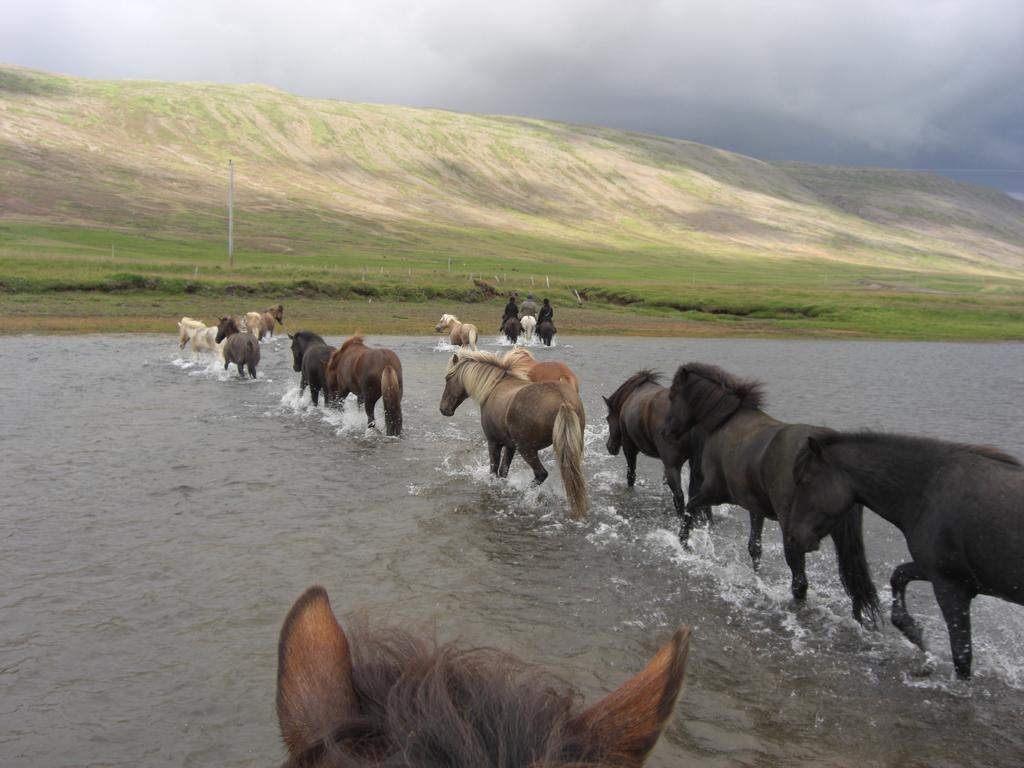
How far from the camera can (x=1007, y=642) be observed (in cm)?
632

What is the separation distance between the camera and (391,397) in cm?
1341

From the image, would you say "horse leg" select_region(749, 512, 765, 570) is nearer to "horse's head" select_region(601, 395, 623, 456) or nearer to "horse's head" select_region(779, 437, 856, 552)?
"horse's head" select_region(779, 437, 856, 552)

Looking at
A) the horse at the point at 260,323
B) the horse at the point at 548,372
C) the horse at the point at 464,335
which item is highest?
the horse at the point at 548,372

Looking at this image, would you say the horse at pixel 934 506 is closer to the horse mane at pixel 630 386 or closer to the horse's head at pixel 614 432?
the horse mane at pixel 630 386

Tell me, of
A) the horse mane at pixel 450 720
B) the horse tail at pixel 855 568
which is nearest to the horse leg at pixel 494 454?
the horse tail at pixel 855 568

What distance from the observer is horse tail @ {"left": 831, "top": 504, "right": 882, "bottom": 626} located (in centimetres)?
638

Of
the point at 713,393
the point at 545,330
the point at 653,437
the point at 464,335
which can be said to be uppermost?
the point at 713,393

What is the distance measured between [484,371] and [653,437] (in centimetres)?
279

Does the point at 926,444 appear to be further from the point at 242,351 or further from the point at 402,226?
the point at 402,226

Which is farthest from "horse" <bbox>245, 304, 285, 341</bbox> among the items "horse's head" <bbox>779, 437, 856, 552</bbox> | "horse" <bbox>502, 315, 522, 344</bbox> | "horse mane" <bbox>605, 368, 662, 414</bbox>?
"horse's head" <bbox>779, 437, 856, 552</bbox>

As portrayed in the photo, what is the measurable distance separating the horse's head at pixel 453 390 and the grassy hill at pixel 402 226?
3009 centimetres

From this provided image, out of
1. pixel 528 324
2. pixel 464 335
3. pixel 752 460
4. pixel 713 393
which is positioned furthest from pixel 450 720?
pixel 528 324

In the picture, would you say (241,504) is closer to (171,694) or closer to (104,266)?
(171,694)

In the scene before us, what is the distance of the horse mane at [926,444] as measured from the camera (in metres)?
5.36
